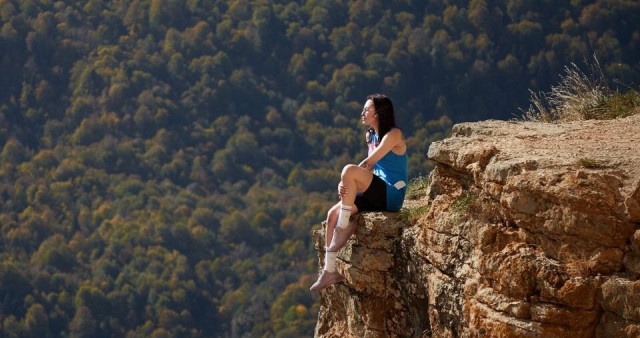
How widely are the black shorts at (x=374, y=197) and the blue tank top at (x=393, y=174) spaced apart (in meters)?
0.05

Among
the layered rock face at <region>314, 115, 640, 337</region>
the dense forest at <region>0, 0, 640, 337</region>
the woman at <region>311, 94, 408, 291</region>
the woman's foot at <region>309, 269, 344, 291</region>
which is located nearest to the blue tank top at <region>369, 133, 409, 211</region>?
the woman at <region>311, 94, 408, 291</region>

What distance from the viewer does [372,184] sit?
8.75m

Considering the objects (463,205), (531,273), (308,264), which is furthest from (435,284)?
(308,264)

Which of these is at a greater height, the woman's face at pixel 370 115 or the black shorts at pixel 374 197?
the woman's face at pixel 370 115

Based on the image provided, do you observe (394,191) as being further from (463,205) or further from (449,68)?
(449,68)

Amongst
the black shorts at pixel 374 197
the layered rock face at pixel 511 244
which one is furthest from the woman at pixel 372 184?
the layered rock face at pixel 511 244

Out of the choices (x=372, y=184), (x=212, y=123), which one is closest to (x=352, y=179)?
(x=372, y=184)

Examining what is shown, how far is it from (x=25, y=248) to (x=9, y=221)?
3.17m

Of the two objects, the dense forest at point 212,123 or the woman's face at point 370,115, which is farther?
the dense forest at point 212,123

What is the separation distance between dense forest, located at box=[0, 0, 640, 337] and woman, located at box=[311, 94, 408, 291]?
49443mm

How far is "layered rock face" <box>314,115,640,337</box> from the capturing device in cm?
686

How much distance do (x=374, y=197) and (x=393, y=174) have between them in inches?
10.7

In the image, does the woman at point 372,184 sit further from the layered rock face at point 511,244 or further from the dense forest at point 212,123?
the dense forest at point 212,123

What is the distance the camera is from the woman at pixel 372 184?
28.2 ft
